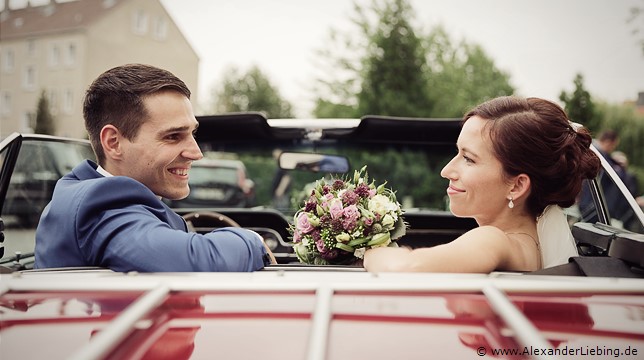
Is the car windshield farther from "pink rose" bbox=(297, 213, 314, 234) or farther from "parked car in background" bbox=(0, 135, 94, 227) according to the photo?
"pink rose" bbox=(297, 213, 314, 234)

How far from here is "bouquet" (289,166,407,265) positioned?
2.07 metres

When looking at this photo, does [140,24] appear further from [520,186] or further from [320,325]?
[320,325]

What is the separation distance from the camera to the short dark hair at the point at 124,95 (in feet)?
6.75

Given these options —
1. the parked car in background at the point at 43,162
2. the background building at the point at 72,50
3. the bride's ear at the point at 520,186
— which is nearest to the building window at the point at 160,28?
the background building at the point at 72,50

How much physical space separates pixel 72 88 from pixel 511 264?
40.1 m

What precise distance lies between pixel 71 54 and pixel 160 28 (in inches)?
244

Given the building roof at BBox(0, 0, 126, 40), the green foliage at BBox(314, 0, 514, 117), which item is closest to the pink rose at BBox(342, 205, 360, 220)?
the green foliage at BBox(314, 0, 514, 117)

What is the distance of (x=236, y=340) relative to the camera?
1092 millimetres

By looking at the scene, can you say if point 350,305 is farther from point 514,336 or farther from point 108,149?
point 108,149

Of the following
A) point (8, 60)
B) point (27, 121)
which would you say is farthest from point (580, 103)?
point (8, 60)

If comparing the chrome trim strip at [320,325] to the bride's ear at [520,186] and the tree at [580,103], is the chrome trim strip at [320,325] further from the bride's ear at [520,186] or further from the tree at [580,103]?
the tree at [580,103]

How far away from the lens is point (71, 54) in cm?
3647

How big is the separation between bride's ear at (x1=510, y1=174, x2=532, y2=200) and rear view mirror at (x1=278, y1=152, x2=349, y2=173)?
7.21 feet

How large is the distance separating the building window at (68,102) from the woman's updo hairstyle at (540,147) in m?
39.5
